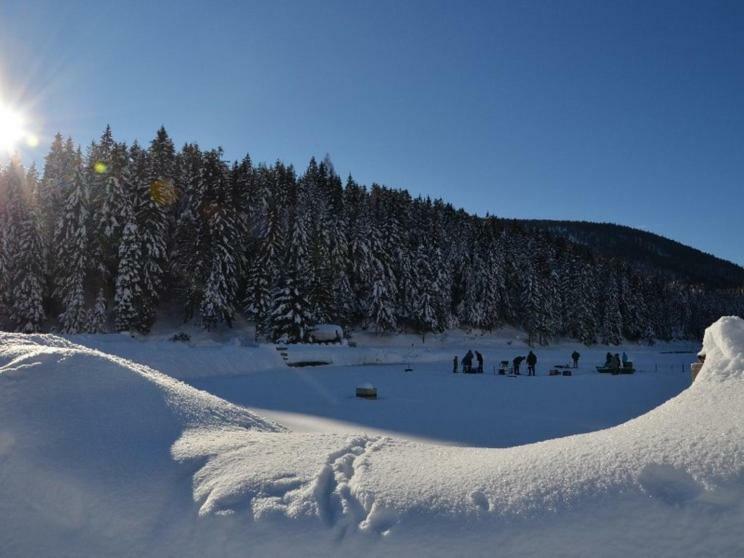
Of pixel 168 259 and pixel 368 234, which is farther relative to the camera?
pixel 368 234

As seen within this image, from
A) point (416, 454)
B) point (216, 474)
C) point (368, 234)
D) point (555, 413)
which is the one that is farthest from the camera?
point (368, 234)

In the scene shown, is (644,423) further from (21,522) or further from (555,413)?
(555,413)

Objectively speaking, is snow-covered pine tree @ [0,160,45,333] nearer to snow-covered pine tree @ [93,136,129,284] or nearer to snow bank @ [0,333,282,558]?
snow-covered pine tree @ [93,136,129,284]

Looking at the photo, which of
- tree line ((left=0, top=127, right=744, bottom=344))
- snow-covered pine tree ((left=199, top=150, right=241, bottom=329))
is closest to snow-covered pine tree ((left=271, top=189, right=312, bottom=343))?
tree line ((left=0, top=127, right=744, bottom=344))

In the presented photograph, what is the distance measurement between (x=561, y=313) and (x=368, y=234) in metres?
30.8

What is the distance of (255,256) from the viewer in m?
46.2

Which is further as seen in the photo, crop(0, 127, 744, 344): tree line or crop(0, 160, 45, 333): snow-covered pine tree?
crop(0, 127, 744, 344): tree line

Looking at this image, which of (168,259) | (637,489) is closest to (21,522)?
(637,489)

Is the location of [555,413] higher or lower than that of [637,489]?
lower

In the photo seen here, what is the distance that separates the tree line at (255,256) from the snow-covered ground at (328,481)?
33193 millimetres

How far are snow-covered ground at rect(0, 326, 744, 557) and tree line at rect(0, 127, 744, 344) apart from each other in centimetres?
3319

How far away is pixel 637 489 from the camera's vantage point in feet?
10.6

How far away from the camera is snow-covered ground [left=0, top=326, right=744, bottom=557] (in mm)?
3135

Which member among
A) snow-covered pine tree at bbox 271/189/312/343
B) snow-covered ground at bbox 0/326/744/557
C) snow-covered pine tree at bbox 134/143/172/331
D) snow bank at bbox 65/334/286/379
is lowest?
snow bank at bbox 65/334/286/379
